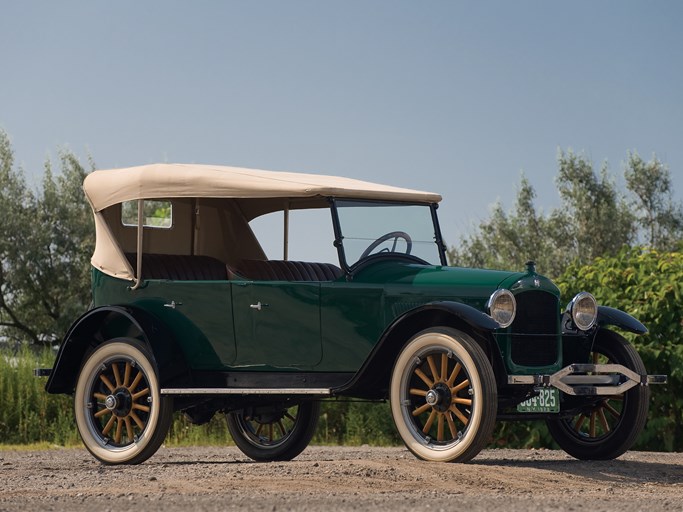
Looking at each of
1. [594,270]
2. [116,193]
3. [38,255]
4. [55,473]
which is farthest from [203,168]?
[38,255]

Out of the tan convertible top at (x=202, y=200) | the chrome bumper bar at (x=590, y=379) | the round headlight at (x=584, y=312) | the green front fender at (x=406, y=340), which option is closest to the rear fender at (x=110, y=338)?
the tan convertible top at (x=202, y=200)

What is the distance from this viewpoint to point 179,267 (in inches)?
420

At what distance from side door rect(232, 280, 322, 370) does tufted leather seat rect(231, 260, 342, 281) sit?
815mm

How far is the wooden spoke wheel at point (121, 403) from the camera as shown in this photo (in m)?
9.47

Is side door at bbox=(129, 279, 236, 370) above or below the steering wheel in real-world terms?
below

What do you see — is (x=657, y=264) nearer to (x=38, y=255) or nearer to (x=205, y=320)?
(x=205, y=320)

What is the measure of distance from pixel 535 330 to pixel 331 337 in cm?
153

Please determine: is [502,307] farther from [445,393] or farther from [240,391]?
[240,391]

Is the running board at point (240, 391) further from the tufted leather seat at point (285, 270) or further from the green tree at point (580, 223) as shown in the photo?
the green tree at point (580, 223)

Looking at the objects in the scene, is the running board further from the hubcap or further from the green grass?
the green grass

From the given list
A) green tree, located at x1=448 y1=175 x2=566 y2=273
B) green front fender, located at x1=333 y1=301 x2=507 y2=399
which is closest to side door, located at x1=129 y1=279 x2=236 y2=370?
green front fender, located at x1=333 y1=301 x2=507 y2=399

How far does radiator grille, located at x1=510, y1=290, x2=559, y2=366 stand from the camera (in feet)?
28.1

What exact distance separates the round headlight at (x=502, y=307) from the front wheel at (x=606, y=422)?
4.37ft

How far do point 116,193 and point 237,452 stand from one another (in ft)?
10.7
